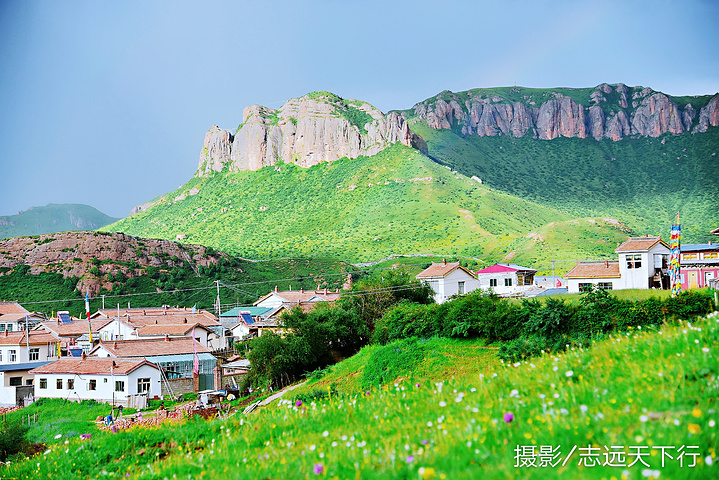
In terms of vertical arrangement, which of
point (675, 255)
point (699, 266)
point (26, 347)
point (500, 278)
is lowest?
point (26, 347)

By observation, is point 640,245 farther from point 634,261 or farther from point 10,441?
point 10,441

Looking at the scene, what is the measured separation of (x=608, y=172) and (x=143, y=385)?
15328cm

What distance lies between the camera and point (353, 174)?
14638 centimetres

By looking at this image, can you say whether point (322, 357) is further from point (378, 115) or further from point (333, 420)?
point (378, 115)

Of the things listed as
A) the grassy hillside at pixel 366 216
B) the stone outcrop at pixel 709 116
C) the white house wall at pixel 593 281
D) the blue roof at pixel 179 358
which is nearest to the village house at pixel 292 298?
the blue roof at pixel 179 358

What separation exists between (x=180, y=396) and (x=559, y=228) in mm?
67462

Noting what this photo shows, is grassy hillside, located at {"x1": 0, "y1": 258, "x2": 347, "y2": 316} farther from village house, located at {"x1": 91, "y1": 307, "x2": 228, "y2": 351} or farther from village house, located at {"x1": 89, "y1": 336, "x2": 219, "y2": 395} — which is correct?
village house, located at {"x1": 89, "y1": 336, "x2": 219, "y2": 395}

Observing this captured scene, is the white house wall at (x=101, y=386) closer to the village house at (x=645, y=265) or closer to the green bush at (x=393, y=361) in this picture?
the green bush at (x=393, y=361)

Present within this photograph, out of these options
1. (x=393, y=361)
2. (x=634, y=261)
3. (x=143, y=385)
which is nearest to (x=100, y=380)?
(x=143, y=385)

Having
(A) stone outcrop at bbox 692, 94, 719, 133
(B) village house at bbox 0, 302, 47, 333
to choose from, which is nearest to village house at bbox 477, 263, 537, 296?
(B) village house at bbox 0, 302, 47, 333

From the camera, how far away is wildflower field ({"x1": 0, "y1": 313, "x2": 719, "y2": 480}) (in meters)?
4.50

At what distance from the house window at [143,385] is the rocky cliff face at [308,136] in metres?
121

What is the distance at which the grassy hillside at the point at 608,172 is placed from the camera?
12838 centimetres

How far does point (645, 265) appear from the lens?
126ft
